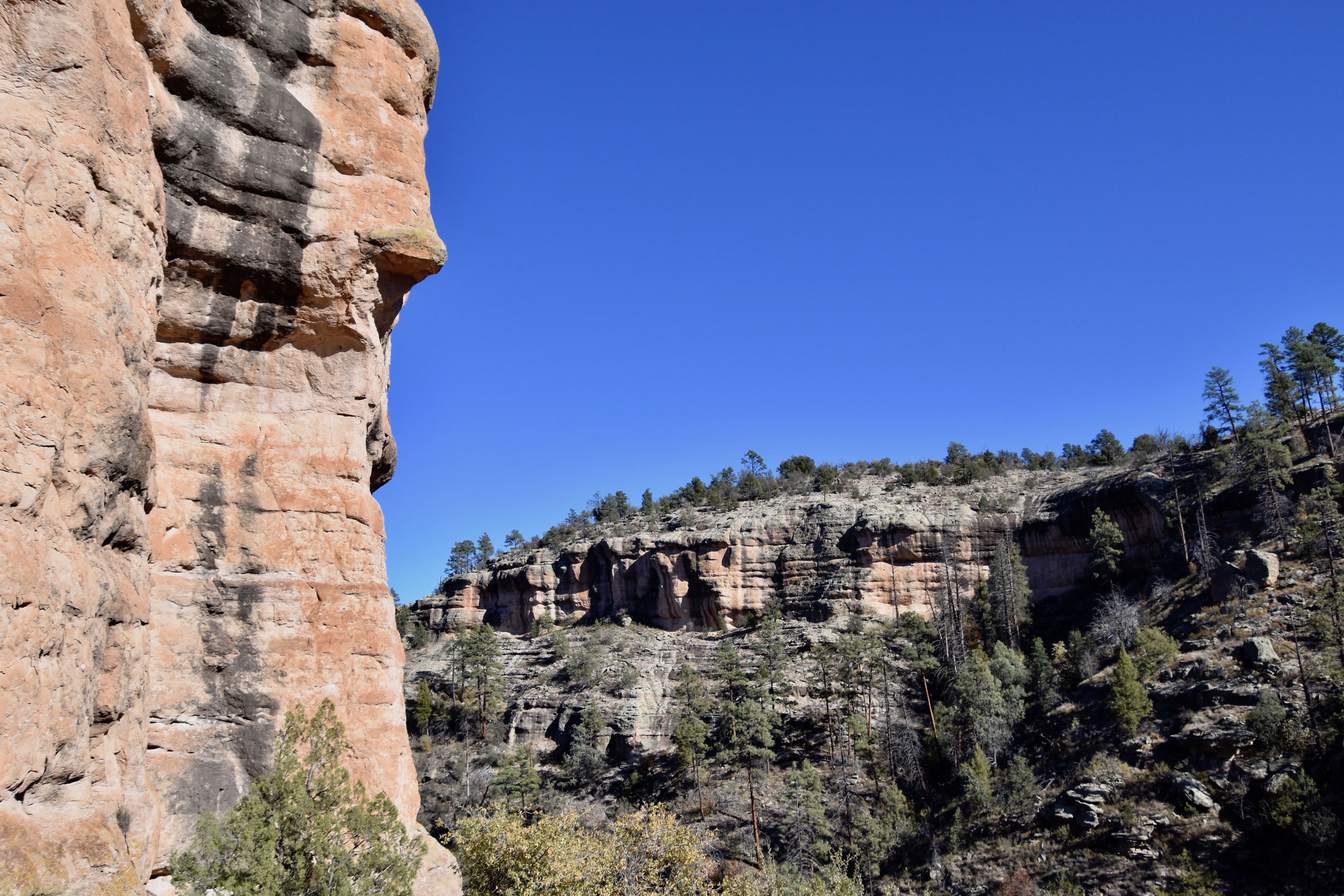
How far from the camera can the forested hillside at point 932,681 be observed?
3206 centimetres

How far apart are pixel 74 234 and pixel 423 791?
48.7 meters

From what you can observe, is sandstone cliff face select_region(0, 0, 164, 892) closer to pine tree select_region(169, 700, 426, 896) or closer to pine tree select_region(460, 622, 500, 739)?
pine tree select_region(169, 700, 426, 896)

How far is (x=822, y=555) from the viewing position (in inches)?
2864

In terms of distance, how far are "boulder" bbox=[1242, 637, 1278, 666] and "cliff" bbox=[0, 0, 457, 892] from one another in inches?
1591

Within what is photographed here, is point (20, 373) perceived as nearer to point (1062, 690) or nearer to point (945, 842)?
point (945, 842)

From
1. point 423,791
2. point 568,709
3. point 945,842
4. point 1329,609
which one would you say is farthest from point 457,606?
point 1329,609

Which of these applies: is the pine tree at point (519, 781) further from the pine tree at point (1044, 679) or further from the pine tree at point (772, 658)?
the pine tree at point (1044, 679)

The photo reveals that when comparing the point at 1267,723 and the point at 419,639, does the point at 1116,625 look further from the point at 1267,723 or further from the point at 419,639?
the point at 419,639

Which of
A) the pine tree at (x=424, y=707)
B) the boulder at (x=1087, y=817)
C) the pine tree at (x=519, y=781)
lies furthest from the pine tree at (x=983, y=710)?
the pine tree at (x=424, y=707)

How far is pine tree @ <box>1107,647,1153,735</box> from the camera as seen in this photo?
127 ft

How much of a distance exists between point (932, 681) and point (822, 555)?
1896 cm

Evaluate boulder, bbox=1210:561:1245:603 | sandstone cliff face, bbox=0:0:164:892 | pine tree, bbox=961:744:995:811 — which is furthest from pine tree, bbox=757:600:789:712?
sandstone cliff face, bbox=0:0:164:892

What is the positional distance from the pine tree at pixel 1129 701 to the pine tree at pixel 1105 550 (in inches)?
830

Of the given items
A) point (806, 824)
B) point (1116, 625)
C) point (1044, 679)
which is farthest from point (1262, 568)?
point (806, 824)
